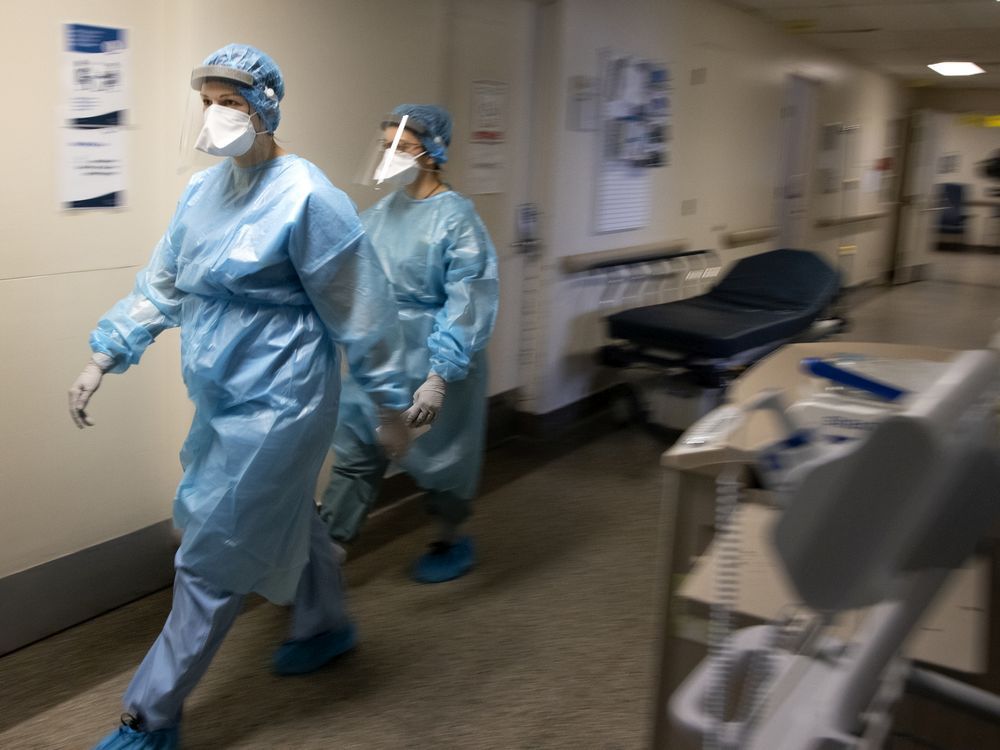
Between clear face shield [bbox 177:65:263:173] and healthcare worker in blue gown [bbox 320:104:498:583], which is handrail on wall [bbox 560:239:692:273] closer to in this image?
healthcare worker in blue gown [bbox 320:104:498:583]

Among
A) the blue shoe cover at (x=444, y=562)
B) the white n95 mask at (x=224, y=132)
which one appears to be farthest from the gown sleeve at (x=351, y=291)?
the blue shoe cover at (x=444, y=562)

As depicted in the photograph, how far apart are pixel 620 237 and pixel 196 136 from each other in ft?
10.8

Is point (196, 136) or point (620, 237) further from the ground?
point (196, 136)

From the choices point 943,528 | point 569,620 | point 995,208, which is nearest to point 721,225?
point 569,620

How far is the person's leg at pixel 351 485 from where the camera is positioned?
2877mm

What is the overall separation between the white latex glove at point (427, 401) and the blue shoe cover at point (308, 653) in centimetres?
61

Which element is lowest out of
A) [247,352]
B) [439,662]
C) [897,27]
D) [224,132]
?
[439,662]

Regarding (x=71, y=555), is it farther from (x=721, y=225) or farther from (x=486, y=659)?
(x=721, y=225)

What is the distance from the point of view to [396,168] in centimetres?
287

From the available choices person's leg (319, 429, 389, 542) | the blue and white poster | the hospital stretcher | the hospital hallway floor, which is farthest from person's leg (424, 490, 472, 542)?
the hospital stretcher

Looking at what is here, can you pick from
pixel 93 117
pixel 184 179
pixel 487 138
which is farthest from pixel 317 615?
pixel 487 138

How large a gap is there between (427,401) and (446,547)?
79 centimetres

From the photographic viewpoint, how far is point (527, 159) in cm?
445

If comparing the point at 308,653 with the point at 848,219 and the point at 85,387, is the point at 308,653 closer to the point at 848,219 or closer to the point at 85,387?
the point at 85,387
